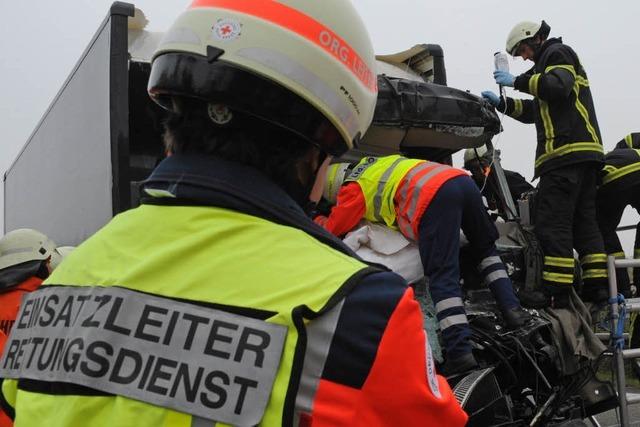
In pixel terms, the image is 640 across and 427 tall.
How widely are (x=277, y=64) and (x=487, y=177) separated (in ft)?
12.7

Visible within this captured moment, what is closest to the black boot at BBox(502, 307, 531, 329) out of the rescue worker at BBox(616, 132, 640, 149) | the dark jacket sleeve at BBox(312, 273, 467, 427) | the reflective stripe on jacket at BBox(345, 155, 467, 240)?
the reflective stripe on jacket at BBox(345, 155, 467, 240)

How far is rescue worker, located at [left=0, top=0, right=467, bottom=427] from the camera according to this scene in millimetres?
903

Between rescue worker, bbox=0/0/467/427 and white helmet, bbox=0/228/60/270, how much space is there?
2.57 meters

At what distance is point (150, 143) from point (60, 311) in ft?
12.8

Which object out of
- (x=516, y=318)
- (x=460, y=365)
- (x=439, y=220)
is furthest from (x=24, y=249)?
(x=516, y=318)

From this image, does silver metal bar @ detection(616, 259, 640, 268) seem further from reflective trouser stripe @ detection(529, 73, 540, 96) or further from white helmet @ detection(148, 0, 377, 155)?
white helmet @ detection(148, 0, 377, 155)

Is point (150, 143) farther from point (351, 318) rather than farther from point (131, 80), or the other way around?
point (351, 318)

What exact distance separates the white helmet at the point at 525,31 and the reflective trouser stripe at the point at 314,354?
4.20 m

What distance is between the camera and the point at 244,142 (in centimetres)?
111

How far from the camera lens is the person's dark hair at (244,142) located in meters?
1.11

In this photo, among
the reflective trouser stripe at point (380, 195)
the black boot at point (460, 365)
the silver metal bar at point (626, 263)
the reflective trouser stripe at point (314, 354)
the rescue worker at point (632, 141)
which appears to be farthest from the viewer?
the rescue worker at point (632, 141)

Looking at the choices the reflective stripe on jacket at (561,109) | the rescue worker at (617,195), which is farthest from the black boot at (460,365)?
the rescue worker at (617,195)

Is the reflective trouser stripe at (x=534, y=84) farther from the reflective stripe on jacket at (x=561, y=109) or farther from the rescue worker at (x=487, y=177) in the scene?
the rescue worker at (x=487, y=177)

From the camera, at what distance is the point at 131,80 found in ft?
13.6
